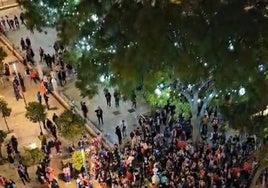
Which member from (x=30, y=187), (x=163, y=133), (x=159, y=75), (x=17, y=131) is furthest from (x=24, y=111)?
(x=159, y=75)

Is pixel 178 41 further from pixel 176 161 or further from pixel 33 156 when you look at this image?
pixel 33 156

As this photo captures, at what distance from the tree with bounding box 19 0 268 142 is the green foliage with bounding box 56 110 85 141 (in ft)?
9.42

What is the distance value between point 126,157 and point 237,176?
4.03 meters

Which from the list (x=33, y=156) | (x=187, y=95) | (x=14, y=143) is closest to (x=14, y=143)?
(x=14, y=143)

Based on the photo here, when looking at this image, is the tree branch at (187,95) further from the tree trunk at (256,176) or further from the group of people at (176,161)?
the tree trunk at (256,176)

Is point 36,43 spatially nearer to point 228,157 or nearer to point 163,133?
point 163,133

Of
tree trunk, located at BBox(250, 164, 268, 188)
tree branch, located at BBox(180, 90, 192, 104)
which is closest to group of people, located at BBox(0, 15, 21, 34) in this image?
tree branch, located at BBox(180, 90, 192, 104)

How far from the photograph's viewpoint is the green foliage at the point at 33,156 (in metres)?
21.7

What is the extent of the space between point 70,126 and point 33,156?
5.79 ft

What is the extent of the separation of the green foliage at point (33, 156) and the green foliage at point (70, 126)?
1.20 meters

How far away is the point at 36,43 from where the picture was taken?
3425 cm

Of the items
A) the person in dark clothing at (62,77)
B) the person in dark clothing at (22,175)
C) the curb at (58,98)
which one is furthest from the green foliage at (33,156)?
the person in dark clothing at (62,77)

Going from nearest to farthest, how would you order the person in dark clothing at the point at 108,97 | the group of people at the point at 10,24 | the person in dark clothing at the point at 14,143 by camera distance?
the person in dark clothing at the point at 14,143 < the person in dark clothing at the point at 108,97 < the group of people at the point at 10,24

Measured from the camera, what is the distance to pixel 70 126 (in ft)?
73.0
